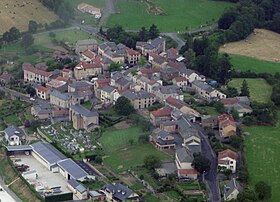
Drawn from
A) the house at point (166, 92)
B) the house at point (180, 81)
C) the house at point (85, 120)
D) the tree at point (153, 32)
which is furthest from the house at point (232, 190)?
the tree at point (153, 32)

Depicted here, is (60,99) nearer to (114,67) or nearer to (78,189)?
(114,67)

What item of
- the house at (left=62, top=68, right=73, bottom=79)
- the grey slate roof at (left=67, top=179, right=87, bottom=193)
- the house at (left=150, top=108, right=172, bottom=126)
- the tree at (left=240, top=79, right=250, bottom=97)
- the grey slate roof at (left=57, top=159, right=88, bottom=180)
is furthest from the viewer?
the house at (left=62, top=68, right=73, bottom=79)

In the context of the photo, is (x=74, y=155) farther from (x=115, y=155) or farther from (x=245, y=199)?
(x=245, y=199)

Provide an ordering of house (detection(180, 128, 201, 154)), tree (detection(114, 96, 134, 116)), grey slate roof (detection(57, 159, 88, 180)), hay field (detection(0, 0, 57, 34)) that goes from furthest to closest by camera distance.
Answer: hay field (detection(0, 0, 57, 34)) → tree (detection(114, 96, 134, 116)) → house (detection(180, 128, 201, 154)) → grey slate roof (detection(57, 159, 88, 180))

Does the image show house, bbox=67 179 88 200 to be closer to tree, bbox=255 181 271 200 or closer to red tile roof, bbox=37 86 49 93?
tree, bbox=255 181 271 200

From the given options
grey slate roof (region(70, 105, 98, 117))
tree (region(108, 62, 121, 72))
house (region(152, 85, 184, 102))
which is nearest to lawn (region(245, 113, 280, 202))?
house (region(152, 85, 184, 102))
